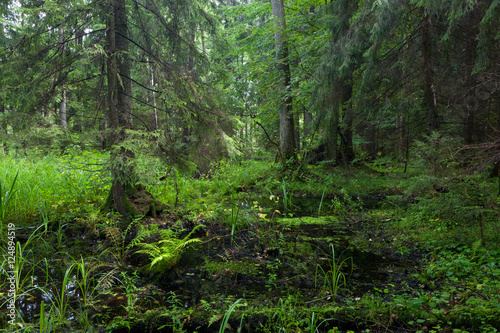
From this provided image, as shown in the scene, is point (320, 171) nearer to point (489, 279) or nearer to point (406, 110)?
point (406, 110)

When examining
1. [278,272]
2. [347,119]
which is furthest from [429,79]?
[278,272]

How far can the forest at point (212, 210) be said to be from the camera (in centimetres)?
276

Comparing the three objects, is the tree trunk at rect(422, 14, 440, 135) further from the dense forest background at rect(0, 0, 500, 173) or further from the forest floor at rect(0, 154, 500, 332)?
the forest floor at rect(0, 154, 500, 332)

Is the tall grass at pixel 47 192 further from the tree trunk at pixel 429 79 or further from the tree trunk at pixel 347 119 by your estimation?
the tree trunk at pixel 429 79

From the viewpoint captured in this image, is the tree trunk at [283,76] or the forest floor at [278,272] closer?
the forest floor at [278,272]

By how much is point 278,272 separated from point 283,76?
28.0ft

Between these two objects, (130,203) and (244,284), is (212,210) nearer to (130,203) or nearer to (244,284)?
(130,203)

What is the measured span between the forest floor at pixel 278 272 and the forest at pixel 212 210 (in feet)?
0.08

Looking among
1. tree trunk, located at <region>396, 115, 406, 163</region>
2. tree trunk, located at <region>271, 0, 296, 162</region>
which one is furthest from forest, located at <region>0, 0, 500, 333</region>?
tree trunk, located at <region>271, 0, 296, 162</region>

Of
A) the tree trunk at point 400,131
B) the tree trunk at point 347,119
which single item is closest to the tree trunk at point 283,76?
the tree trunk at point 347,119

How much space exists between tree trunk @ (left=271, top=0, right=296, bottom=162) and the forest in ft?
8.26

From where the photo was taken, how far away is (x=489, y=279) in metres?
3.11

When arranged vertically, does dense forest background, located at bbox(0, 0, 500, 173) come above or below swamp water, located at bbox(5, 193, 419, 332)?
above

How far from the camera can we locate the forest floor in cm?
261
